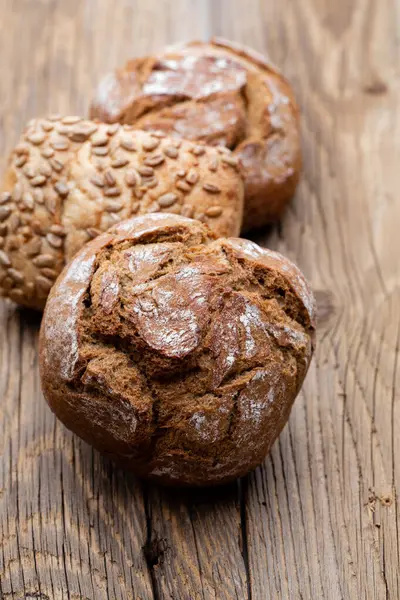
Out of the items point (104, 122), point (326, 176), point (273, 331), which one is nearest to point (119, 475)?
point (273, 331)

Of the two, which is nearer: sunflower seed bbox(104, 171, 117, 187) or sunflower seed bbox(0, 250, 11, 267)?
sunflower seed bbox(104, 171, 117, 187)

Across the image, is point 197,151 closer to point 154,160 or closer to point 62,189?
point 154,160

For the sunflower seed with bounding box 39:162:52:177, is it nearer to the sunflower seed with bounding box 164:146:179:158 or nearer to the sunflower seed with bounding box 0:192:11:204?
the sunflower seed with bounding box 0:192:11:204

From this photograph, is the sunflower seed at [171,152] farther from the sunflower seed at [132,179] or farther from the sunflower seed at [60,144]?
the sunflower seed at [60,144]

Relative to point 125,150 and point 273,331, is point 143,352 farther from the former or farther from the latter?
point 125,150

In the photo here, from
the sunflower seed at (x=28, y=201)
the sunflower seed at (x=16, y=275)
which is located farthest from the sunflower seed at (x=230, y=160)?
the sunflower seed at (x=16, y=275)

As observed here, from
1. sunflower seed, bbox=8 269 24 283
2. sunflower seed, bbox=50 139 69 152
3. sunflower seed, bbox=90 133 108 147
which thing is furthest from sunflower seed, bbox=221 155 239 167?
sunflower seed, bbox=8 269 24 283

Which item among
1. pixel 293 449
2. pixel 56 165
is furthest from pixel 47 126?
pixel 293 449
